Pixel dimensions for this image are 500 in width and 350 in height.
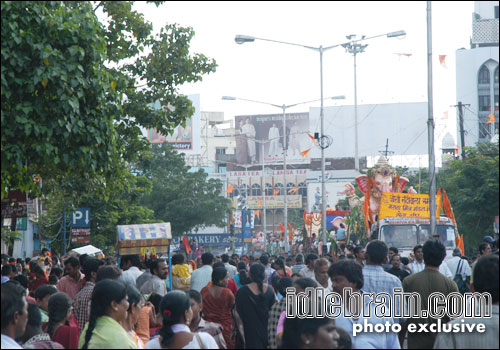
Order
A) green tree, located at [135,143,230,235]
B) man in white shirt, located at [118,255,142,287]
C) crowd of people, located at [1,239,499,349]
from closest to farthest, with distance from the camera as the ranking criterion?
crowd of people, located at [1,239,499,349] < man in white shirt, located at [118,255,142,287] < green tree, located at [135,143,230,235]

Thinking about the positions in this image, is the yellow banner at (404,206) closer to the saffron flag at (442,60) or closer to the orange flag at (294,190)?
the saffron flag at (442,60)

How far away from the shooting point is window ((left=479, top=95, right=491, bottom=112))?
288ft

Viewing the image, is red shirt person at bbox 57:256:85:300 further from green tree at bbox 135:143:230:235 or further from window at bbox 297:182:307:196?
window at bbox 297:182:307:196

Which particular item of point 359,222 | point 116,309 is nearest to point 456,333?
point 116,309

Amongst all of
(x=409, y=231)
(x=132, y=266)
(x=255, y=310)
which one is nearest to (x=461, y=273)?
(x=132, y=266)

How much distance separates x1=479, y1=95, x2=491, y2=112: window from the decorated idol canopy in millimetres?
75756

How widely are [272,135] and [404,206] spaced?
3366 inches

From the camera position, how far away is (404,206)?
845 inches

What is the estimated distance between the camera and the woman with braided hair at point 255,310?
28.7ft

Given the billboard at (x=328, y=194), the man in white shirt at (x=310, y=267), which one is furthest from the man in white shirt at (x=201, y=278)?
the billboard at (x=328, y=194)

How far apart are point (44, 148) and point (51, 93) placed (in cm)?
76

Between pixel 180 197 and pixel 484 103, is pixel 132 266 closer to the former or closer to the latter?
pixel 180 197

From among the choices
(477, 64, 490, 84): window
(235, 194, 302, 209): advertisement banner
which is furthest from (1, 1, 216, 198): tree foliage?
(235, 194, 302, 209): advertisement banner

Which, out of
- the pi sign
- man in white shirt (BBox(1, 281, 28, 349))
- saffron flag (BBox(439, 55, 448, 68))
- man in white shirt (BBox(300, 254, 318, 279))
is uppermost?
saffron flag (BBox(439, 55, 448, 68))
